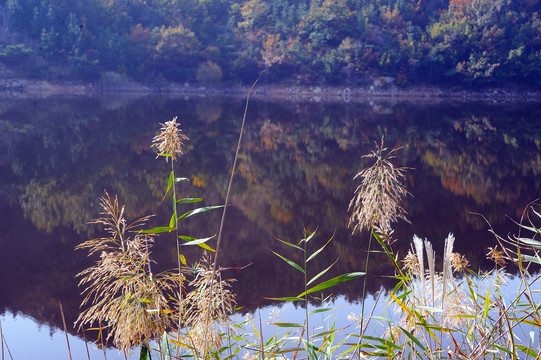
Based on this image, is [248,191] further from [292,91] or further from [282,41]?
[282,41]

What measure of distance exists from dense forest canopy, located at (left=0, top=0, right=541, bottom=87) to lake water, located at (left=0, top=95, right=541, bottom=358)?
1985 centimetres

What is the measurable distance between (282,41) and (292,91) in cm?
358

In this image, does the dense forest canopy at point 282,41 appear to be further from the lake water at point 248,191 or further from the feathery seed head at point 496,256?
the feathery seed head at point 496,256

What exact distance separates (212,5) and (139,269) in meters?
40.4

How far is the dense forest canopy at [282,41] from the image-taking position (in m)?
33.0

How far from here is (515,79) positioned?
33.4 meters

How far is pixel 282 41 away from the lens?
120 feet

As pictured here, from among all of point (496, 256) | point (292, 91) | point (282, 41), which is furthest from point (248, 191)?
point (282, 41)

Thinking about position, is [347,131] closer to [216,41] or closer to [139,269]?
[139,269]

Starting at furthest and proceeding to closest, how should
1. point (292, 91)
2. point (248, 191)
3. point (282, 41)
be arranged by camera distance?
1. point (282, 41)
2. point (292, 91)
3. point (248, 191)

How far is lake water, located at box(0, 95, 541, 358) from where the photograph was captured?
13.1 ft

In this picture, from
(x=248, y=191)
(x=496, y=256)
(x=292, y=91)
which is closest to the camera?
(x=496, y=256)

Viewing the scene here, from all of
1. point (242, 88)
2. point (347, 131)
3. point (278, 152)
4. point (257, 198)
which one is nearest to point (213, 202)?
point (257, 198)

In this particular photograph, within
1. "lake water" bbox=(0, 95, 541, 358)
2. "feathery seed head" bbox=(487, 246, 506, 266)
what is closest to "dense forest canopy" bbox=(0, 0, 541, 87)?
"lake water" bbox=(0, 95, 541, 358)
